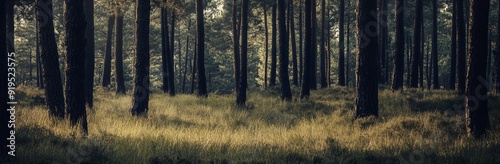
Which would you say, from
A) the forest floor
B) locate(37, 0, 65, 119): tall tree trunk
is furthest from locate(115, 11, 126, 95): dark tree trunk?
locate(37, 0, 65, 119): tall tree trunk

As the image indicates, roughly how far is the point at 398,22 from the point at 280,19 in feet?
18.4

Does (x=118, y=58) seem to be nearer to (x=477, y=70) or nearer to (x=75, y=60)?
(x=75, y=60)

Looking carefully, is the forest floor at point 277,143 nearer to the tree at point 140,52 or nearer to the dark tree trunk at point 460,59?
the tree at point 140,52

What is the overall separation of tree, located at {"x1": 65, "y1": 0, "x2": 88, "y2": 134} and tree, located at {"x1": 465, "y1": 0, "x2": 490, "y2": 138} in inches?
338

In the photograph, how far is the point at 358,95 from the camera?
12.1m

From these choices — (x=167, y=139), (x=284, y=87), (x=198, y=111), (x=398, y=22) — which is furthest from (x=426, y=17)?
(x=167, y=139)

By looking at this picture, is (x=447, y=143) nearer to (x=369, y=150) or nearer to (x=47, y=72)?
(x=369, y=150)

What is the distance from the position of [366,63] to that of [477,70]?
Answer: 327 cm

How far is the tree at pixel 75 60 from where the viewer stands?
868 cm

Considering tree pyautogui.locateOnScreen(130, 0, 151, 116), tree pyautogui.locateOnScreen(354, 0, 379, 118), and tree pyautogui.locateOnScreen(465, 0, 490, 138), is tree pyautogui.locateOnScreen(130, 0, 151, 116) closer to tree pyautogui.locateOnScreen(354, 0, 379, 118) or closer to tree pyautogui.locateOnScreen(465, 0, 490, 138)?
tree pyautogui.locateOnScreen(354, 0, 379, 118)

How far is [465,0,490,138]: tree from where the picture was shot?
8906 millimetres

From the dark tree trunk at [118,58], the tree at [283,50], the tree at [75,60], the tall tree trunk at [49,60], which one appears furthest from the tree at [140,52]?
the dark tree trunk at [118,58]

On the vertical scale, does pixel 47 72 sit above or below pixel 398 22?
below

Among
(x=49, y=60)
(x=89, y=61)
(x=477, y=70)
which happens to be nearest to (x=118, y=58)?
(x=89, y=61)
